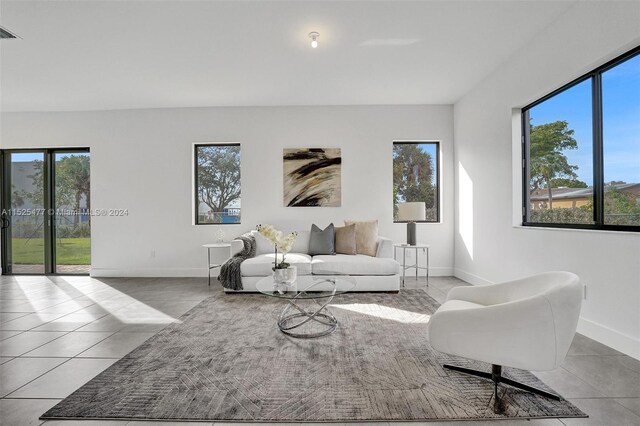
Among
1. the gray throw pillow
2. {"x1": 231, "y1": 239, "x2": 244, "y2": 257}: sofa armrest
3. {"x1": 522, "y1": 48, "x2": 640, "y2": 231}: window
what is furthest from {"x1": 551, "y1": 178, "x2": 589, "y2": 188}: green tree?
{"x1": 231, "y1": 239, "x2": 244, "y2": 257}: sofa armrest

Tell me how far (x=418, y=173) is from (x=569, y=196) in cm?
263

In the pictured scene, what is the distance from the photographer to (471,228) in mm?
4777

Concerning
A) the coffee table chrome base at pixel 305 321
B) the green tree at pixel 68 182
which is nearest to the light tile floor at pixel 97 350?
the coffee table chrome base at pixel 305 321

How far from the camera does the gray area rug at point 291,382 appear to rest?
1694 millimetres

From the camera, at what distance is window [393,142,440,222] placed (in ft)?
18.1

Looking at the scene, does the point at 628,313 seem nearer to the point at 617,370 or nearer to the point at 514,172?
the point at 617,370

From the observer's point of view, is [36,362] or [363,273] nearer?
[36,362]

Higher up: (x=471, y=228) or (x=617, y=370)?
(x=471, y=228)

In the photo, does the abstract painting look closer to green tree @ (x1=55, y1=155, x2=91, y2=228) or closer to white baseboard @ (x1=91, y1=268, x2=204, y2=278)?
white baseboard @ (x1=91, y1=268, x2=204, y2=278)

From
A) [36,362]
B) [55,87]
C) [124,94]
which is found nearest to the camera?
[36,362]

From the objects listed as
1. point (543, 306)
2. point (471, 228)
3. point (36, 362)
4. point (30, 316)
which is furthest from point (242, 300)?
point (471, 228)

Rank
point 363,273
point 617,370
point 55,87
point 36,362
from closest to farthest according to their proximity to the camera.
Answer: point 617,370
point 36,362
point 363,273
point 55,87

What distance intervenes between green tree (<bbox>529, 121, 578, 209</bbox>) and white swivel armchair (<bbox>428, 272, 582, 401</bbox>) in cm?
182

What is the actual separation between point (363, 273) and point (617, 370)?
2.55 meters
